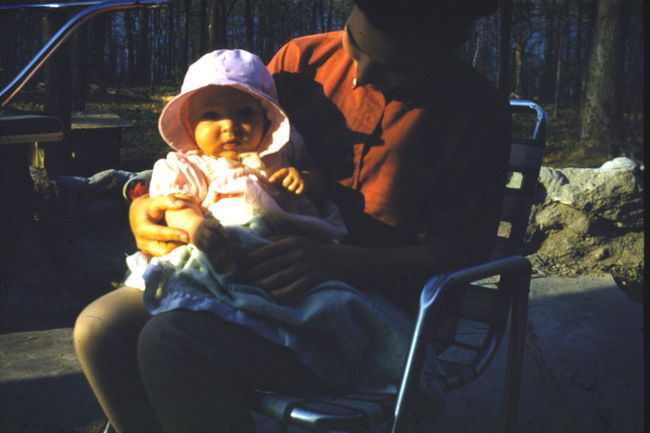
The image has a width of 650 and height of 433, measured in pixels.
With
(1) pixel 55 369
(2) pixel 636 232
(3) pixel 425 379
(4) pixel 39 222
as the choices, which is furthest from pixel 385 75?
(2) pixel 636 232

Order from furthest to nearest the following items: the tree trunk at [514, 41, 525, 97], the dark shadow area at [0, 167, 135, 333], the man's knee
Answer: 1. the tree trunk at [514, 41, 525, 97]
2. the dark shadow area at [0, 167, 135, 333]
3. the man's knee

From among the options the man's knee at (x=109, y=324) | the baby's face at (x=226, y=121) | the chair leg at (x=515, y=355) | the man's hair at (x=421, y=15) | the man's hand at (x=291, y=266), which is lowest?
the chair leg at (x=515, y=355)

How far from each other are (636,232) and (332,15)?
4689 millimetres

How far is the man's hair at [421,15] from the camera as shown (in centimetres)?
158

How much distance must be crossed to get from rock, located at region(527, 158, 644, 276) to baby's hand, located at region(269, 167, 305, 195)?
2.79 m

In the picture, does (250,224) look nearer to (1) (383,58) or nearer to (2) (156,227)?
(2) (156,227)

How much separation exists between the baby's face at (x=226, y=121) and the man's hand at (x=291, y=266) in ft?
0.97

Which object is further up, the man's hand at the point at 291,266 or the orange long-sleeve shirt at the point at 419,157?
the orange long-sleeve shirt at the point at 419,157

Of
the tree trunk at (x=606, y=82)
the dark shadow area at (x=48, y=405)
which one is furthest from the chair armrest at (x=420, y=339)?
the tree trunk at (x=606, y=82)

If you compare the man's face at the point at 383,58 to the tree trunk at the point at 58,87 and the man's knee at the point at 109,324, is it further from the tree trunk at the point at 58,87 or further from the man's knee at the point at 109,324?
the tree trunk at the point at 58,87

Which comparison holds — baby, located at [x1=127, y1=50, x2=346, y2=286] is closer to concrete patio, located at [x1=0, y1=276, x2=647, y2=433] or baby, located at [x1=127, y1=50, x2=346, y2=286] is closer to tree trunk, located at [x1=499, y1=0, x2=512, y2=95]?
concrete patio, located at [x1=0, y1=276, x2=647, y2=433]

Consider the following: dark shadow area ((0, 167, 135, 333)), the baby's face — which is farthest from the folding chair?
dark shadow area ((0, 167, 135, 333))

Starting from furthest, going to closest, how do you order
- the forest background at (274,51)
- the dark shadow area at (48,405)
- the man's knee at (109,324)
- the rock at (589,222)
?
the forest background at (274,51), the rock at (589,222), the dark shadow area at (48,405), the man's knee at (109,324)

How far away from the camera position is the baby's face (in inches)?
67.0
